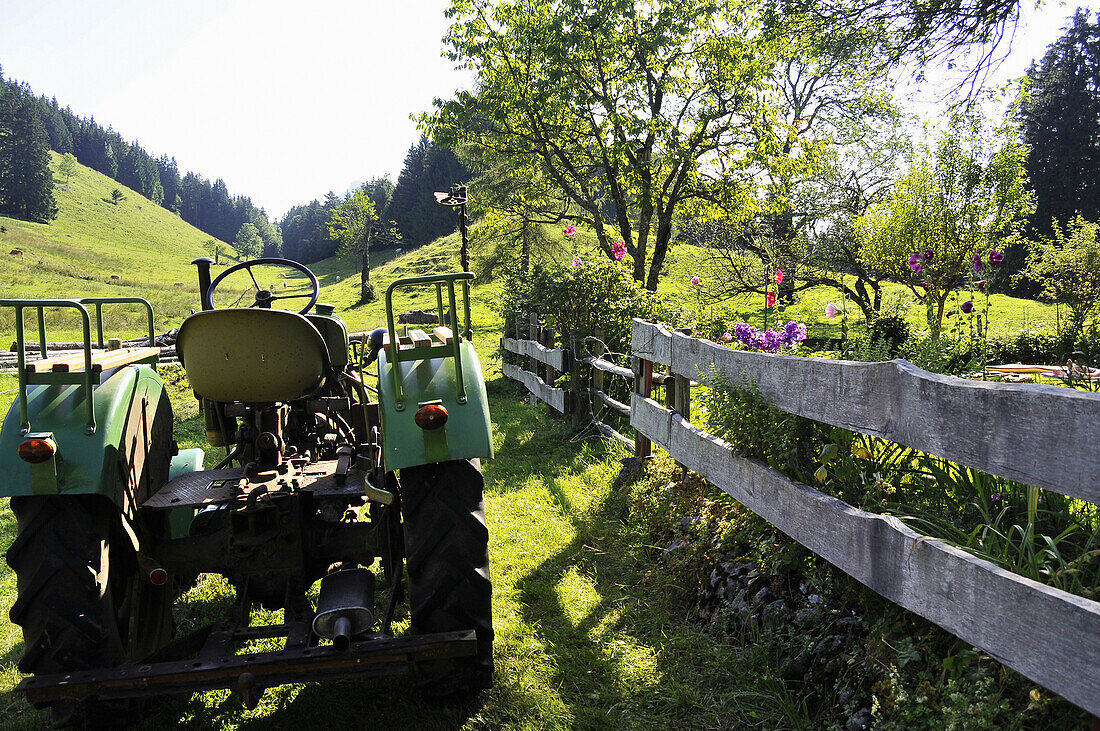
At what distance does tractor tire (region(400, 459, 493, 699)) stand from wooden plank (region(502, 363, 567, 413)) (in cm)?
497

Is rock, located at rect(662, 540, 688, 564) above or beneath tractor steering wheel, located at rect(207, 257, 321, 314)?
beneath

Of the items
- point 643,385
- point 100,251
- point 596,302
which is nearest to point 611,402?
point 643,385

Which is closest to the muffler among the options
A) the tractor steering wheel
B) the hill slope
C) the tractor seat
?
the tractor seat

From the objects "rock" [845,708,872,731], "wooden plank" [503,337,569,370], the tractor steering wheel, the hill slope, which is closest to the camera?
"rock" [845,708,872,731]

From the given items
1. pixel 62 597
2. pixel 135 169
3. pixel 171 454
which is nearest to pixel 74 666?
pixel 62 597

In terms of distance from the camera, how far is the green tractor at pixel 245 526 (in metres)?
2.60

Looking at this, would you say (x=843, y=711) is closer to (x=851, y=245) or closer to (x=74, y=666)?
(x=74, y=666)

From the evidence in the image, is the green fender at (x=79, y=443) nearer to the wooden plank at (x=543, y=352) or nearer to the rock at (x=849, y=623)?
the rock at (x=849, y=623)

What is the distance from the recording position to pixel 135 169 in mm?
134375

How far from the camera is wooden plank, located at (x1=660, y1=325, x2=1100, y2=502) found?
5.42 feet

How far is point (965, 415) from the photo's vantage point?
200 cm

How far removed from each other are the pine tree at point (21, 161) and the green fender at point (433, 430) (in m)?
101

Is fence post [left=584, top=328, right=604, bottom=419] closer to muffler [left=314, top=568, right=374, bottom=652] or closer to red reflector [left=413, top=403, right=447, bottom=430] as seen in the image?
red reflector [left=413, top=403, right=447, bottom=430]

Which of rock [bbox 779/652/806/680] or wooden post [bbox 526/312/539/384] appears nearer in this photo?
rock [bbox 779/652/806/680]
